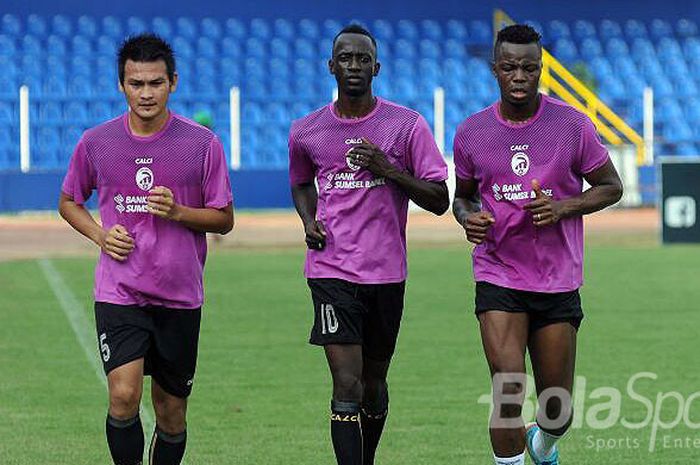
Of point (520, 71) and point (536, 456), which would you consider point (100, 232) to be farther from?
point (536, 456)

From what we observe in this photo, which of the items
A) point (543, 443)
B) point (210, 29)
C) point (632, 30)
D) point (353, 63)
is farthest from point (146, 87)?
point (632, 30)

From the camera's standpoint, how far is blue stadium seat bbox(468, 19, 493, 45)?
44.0 metres

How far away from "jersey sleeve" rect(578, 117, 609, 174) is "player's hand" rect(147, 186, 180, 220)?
6.18 feet

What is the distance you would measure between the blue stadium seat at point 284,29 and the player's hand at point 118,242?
116 feet

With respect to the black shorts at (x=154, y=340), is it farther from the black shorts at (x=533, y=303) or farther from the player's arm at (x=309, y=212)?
the black shorts at (x=533, y=303)

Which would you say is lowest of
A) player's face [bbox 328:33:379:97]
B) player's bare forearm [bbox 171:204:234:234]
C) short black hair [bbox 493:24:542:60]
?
player's bare forearm [bbox 171:204:234:234]

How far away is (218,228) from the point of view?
6.94m

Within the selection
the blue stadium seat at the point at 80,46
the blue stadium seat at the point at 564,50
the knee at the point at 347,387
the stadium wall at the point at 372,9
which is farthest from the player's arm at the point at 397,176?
the blue stadium seat at the point at 564,50

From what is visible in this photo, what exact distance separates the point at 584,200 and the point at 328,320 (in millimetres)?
1339

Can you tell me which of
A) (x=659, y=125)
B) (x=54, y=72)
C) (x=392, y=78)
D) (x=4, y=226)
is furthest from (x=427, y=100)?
(x=4, y=226)

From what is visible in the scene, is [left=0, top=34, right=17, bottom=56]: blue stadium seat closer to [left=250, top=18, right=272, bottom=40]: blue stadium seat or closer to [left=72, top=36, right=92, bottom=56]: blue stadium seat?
[left=72, top=36, right=92, bottom=56]: blue stadium seat

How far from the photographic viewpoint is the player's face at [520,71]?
7160 mm

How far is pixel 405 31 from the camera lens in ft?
144

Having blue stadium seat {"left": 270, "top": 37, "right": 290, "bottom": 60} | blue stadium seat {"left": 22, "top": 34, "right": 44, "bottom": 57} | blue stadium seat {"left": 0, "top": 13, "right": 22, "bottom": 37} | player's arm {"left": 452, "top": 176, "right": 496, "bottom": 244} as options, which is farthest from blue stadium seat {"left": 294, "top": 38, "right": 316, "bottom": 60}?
player's arm {"left": 452, "top": 176, "right": 496, "bottom": 244}
